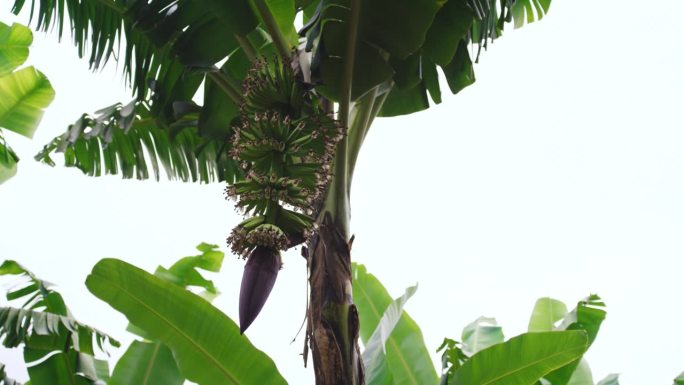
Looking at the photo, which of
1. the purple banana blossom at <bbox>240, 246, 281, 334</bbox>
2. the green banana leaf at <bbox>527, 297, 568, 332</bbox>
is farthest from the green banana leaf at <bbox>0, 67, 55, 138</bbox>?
the green banana leaf at <bbox>527, 297, 568, 332</bbox>

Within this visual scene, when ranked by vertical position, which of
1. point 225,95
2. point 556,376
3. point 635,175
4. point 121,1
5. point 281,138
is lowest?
point 556,376

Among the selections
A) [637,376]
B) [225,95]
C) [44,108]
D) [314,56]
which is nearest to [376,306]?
[225,95]

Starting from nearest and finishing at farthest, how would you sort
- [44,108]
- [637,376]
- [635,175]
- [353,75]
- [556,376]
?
1. [353,75]
2. [556,376]
3. [44,108]
4. [637,376]
5. [635,175]

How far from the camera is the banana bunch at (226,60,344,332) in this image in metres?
1.24

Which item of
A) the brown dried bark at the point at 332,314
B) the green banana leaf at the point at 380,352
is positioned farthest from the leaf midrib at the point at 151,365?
the brown dried bark at the point at 332,314

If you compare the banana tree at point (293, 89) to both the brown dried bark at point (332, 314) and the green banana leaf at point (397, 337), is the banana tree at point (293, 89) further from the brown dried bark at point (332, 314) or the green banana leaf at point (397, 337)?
the green banana leaf at point (397, 337)

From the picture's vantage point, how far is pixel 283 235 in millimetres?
1285

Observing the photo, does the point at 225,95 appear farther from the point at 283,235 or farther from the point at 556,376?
the point at 556,376

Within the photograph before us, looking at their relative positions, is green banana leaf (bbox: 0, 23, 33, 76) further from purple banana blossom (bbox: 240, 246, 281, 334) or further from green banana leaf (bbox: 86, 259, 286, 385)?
purple banana blossom (bbox: 240, 246, 281, 334)

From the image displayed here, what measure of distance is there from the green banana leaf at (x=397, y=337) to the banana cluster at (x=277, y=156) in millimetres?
1143

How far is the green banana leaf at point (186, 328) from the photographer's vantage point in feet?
6.57

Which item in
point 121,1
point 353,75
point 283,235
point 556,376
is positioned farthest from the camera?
point 556,376

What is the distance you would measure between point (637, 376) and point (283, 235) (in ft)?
12.4

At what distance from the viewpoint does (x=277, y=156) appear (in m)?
1.46
